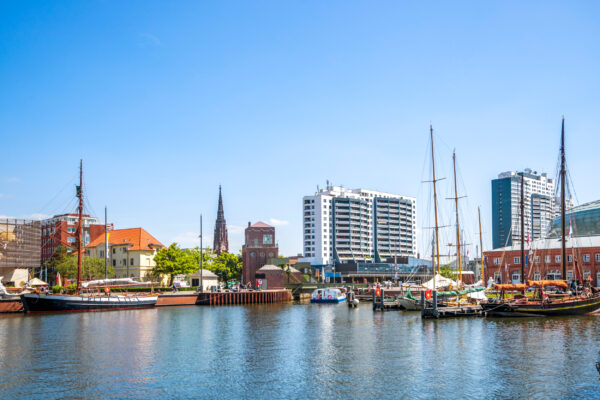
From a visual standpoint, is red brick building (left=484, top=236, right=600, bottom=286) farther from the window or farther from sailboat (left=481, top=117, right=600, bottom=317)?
the window

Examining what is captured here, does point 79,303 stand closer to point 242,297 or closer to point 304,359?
point 242,297

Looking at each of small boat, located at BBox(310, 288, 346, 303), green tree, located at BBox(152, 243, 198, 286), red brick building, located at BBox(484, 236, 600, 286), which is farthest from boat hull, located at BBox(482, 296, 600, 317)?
green tree, located at BBox(152, 243, 198, 286)

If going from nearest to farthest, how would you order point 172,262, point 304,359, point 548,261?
point 304,359 < point 172,262 < point 548,261

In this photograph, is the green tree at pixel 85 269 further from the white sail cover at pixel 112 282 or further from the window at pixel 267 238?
the window at pixel 267 238

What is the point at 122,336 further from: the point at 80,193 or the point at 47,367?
the point at 80,193

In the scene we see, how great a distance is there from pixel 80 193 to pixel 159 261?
2867 centimetres

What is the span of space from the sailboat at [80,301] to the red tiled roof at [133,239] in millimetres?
41826

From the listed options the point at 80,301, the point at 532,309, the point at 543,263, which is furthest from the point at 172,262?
the point at 543,263

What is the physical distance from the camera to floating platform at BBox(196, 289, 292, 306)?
339 feet

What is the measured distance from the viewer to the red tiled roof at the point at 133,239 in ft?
454

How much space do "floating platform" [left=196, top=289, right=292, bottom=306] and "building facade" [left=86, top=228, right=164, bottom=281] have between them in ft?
107

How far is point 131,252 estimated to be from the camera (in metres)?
137

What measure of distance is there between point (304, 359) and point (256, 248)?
106649 mm

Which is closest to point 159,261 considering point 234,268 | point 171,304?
point 171,304
